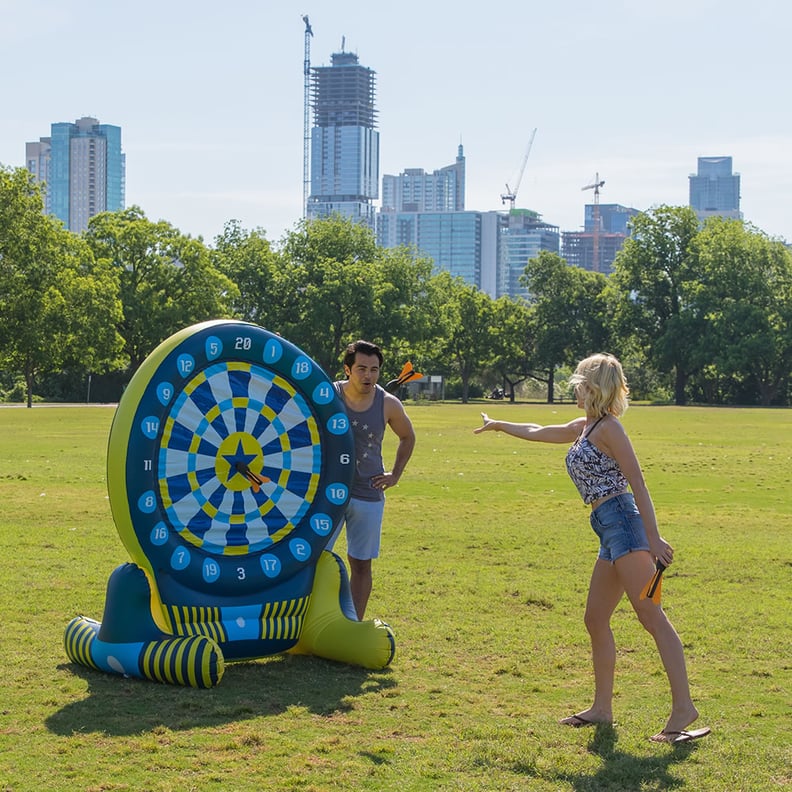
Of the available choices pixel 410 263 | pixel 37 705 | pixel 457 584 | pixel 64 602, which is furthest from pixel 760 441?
pixel 410 263

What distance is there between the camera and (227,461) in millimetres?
8055

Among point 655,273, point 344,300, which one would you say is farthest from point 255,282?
point 655,273

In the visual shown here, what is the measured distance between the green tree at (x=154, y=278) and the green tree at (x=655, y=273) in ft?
103

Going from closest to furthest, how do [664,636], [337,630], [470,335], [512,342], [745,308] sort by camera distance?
[664,636], [337,630], [745,308], [470,335], [512,342]

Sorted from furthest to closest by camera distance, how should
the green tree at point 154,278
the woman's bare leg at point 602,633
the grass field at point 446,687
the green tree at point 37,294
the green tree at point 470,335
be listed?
the green tree at point 470,335
the green tree at point 154,278
the green tree at point 37,294
the woman's bare leg at point 602,633
the grass field at point 446,687

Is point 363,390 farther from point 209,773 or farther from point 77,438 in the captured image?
point 77,438

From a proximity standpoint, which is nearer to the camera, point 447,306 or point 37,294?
point 37,294

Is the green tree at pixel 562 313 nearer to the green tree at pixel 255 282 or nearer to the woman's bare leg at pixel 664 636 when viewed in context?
the green tree at pixel 255 282

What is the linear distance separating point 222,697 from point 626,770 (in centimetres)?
250

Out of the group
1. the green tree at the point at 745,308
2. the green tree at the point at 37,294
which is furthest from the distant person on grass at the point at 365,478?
the green tree at the point at 745,308

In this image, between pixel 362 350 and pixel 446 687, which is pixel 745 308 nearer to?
pixel 362 350

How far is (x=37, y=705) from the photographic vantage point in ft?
22.3

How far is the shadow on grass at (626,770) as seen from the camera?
18.2 feet

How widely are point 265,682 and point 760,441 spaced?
92.7ft
